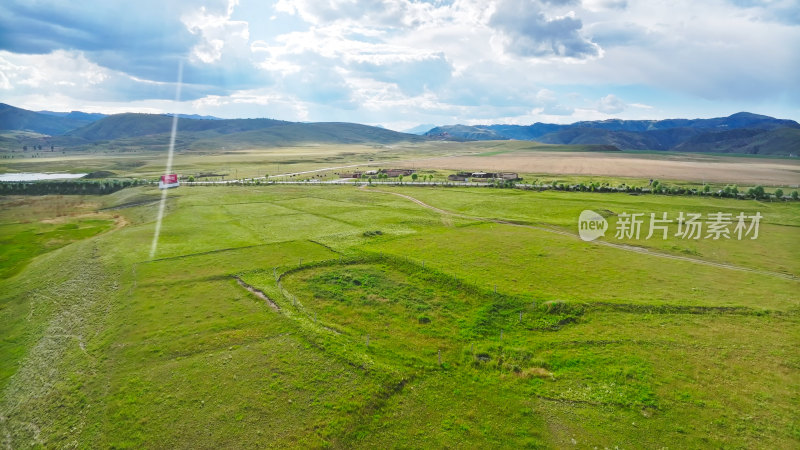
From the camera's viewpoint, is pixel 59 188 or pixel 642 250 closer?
pixel 642 250

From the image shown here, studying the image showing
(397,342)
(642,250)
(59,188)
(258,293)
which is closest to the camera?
(397,342)

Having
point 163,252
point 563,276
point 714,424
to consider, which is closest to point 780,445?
point 714,424

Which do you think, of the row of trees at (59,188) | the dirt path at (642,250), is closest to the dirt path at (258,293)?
the dirt path at (642,250)

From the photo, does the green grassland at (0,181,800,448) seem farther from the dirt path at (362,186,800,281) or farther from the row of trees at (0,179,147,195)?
the row of trees at (0,179,147,195)

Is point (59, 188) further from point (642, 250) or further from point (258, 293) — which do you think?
point (642, 250)

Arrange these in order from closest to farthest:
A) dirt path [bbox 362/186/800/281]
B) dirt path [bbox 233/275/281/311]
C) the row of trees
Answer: dirt path [bbox 233/275/281/311], dirt path [bbox 362/186/800/281], the row of trees

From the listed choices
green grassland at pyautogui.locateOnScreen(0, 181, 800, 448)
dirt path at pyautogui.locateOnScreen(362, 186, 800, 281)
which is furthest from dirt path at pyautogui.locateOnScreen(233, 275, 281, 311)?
dirt path at pyautogui.locateOnScreen(362, 186, 800, 281)

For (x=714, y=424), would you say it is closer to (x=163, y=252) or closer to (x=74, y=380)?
(x=74, y=380)

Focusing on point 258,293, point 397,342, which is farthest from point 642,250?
point 258,293
